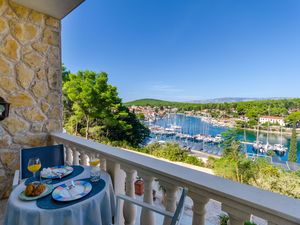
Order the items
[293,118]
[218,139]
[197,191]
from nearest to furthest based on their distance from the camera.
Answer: [197,191] < [293,118] < [218,139]

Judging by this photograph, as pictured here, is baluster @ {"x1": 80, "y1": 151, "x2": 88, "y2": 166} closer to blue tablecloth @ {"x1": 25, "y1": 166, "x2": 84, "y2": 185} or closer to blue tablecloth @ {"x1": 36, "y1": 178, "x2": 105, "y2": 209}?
blue tablecloth @ {"x1": 25, "y1": 166, "x2": 84, "y2": 185}

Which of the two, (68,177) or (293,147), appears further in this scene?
(293,147)

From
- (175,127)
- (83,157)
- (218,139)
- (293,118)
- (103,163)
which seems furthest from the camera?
(175,127)

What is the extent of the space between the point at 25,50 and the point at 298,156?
1117 cm

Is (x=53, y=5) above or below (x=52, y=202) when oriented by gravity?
above

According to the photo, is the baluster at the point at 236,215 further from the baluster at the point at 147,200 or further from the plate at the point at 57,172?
the plate at the point at 57,172

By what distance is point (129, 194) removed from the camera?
4.49 feet

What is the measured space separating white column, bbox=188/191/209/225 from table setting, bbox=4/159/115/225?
0.57 meters

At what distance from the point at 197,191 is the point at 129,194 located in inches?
24.0

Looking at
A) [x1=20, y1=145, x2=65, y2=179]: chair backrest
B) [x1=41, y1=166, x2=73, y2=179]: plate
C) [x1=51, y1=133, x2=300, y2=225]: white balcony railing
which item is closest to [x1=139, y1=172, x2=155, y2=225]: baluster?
[x1=51, y1=133, x2=300, y2=225]: white balcony railing

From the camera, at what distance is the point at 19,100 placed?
89.2 inches

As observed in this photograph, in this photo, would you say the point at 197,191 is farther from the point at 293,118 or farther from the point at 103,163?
the point at 293,118

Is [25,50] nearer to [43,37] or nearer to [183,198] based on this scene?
[43,37]

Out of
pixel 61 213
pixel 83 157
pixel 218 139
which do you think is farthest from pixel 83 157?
pixel 218 139
